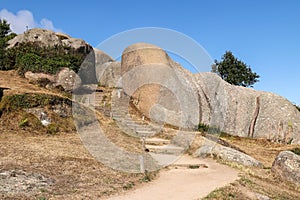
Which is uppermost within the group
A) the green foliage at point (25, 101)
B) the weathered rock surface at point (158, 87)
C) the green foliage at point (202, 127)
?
the weathered rock surface at point (158, 87)

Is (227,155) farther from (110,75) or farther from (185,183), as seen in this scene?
(110,75)

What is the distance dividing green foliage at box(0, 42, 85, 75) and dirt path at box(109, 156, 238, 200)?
802 inches

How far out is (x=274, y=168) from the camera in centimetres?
1934

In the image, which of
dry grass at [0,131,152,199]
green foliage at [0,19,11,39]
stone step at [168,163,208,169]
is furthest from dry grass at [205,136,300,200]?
green foliage at [0,19,11,39]

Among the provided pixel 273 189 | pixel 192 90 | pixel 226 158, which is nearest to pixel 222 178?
pixel 273 189

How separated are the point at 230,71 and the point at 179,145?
4106cm

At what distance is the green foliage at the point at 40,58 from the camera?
33.0 metres

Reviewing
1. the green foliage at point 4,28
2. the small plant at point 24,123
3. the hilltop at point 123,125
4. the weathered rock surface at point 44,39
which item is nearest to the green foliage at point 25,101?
the hilltop at point 123,125

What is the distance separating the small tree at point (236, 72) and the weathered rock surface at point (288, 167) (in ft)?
138

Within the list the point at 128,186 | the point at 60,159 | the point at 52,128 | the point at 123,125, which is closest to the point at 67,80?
the point at 123,125

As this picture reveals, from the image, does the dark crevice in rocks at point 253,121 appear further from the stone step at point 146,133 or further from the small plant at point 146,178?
the small plant at point 146,178

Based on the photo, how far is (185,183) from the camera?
1421 cm

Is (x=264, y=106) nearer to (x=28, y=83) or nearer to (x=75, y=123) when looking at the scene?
(x=75, y=123)

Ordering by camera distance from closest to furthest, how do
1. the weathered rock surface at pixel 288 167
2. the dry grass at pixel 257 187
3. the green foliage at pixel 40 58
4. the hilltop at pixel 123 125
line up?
the dry grass at pixel 257 187 < the hilltop at pixel 123 125 < the weathered rock surface at pixel 288 167 < the green foliage at pixel 40 58
